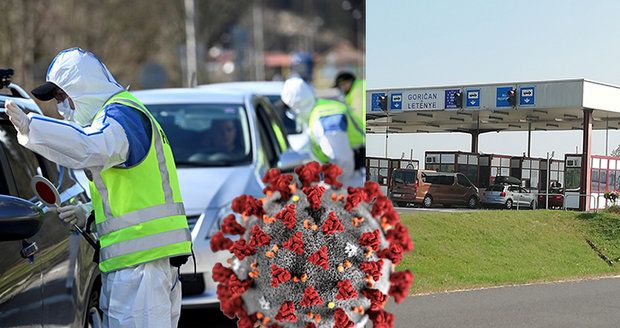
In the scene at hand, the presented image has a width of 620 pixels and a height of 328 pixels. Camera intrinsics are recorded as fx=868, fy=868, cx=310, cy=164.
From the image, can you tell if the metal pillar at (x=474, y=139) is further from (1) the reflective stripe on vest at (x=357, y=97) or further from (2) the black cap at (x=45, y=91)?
(2) the black cap at (x=45, y=91)

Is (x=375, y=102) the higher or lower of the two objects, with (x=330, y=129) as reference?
higher

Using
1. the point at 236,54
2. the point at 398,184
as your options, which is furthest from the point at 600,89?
the point at 236,54

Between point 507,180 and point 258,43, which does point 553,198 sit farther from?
point 258,43

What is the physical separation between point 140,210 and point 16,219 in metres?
0.57

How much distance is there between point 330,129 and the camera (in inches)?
107

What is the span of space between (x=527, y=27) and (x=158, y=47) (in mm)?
4104

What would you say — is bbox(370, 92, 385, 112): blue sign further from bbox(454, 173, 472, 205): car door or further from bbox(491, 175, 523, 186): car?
bbox(491, 175, 523, 186): car

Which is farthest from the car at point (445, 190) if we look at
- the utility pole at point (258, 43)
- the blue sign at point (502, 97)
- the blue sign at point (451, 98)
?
the utility pole at point (258, 43)

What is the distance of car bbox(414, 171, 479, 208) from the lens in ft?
16.6

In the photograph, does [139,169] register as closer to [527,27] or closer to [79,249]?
[79,249]

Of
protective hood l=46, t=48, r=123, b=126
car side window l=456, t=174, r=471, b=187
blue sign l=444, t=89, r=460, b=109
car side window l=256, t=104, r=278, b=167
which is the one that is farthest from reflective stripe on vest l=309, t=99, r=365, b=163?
car side window l=456, t=174, r=471, b=187

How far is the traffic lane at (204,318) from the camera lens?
2656 mm

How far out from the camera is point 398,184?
4445 mm

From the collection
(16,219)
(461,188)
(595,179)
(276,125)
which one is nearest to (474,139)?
(461,188)
